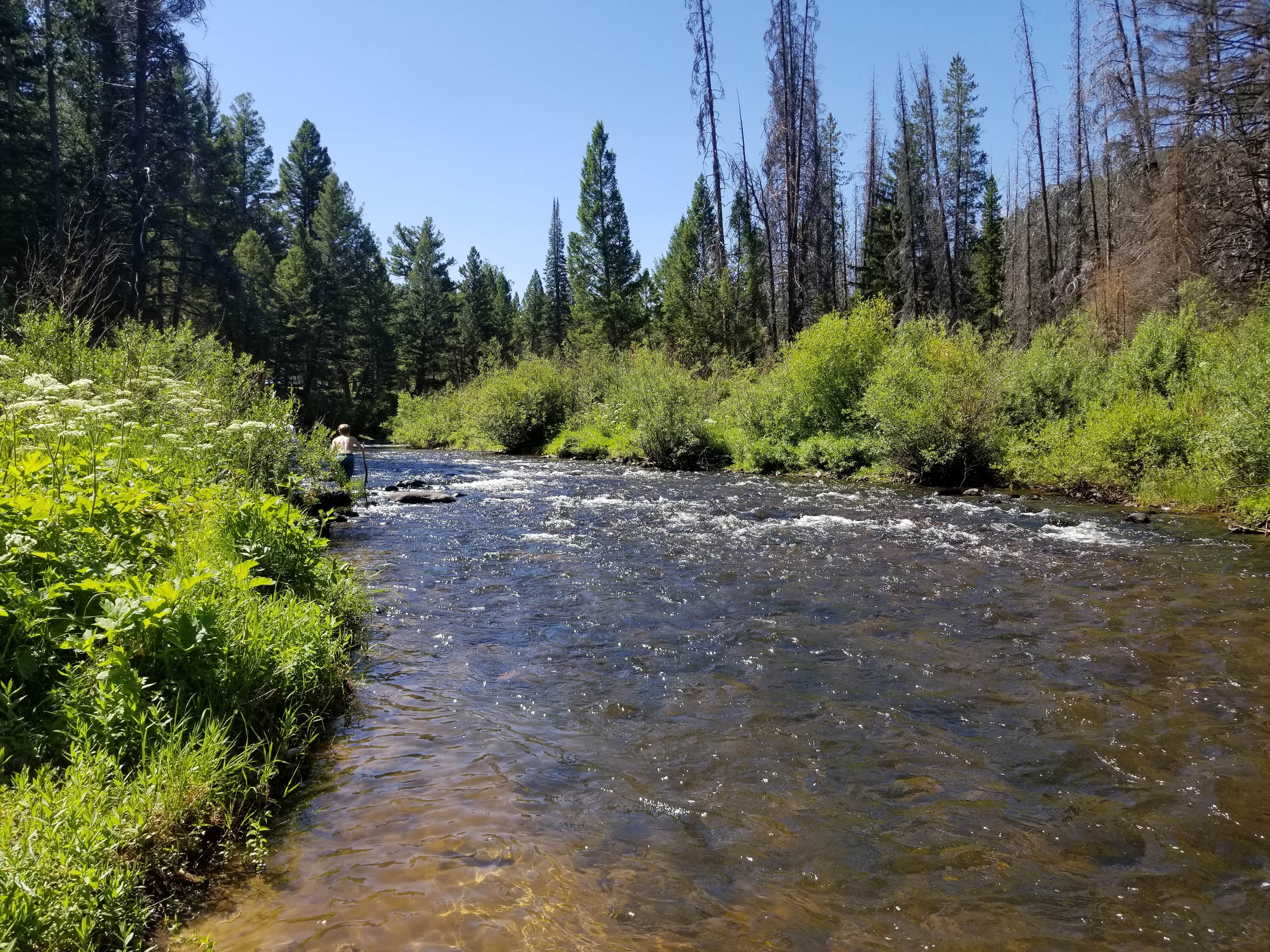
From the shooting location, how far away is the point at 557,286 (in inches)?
2815

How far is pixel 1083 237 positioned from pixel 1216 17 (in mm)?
22662

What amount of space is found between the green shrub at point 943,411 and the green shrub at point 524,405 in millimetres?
19145

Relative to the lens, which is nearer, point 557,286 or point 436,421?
point 436,421

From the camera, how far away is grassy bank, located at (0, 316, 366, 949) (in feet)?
8.97

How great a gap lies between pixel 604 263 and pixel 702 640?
5077 centimetres

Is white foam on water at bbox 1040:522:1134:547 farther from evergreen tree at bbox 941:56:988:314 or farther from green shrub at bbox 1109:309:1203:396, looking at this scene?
evergreen tree at bbox 941:56:988:314

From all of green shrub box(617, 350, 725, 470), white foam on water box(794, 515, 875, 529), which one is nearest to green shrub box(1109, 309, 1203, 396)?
white foam on water box(794, 515, 875, 529)

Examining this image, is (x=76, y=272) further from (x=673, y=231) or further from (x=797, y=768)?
(x=673, y=231)

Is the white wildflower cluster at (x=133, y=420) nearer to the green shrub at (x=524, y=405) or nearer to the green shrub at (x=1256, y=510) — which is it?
the green shrub at (x=1256, y=510)

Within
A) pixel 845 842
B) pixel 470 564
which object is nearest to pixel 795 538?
pixel 470 564

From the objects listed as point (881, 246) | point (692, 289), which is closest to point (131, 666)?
point (692, 289)

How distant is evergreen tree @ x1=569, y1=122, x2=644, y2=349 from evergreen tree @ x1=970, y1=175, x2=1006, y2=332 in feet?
85.0

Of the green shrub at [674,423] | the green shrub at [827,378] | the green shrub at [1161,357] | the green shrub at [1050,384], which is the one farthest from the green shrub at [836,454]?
the green shrub at [1161,357]

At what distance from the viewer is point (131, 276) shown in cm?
2378
